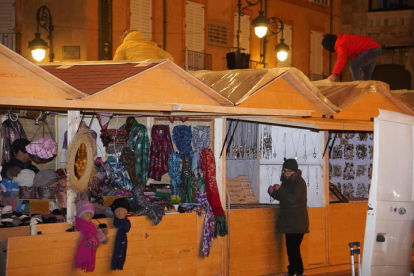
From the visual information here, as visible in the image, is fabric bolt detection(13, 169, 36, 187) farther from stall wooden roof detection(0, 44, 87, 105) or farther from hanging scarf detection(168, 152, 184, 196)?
stall wooden roof detection(0, 44, 87, 105)

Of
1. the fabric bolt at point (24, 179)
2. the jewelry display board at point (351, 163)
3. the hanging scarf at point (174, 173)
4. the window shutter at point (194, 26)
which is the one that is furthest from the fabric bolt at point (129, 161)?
the window shutter at point (194, 26)

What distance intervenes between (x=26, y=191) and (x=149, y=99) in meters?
2.30

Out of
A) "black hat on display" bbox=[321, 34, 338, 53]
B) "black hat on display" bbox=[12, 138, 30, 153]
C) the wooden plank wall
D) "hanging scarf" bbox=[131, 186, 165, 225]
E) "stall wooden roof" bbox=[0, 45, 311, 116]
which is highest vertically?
"black hat on display" bbox=[321, 34, 338, 53]

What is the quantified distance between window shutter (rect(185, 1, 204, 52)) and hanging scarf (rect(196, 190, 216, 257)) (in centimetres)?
1102

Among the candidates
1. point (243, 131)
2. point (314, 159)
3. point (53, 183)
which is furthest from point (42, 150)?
point (314, 159)

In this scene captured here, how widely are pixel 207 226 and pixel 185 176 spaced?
922 mm

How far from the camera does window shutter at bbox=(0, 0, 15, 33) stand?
18.9 metres

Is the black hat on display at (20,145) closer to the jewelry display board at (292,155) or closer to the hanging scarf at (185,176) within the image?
the hanging scarf at (185,176)

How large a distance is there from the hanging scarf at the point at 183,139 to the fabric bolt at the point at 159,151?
0.33 meters

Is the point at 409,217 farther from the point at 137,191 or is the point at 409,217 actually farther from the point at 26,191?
the point at 26,191

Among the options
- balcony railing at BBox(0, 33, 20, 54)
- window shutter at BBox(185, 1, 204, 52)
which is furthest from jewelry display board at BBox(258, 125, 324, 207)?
window shutter at BBox(185, 1, 204, 52)

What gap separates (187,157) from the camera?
1103 cm

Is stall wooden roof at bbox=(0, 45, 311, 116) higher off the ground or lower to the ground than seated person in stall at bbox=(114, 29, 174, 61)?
lower

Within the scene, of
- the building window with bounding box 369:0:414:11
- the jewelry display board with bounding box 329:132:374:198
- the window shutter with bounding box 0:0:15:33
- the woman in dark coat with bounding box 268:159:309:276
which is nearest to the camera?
the woman in dark coat with bounding box 268:159:309:276
